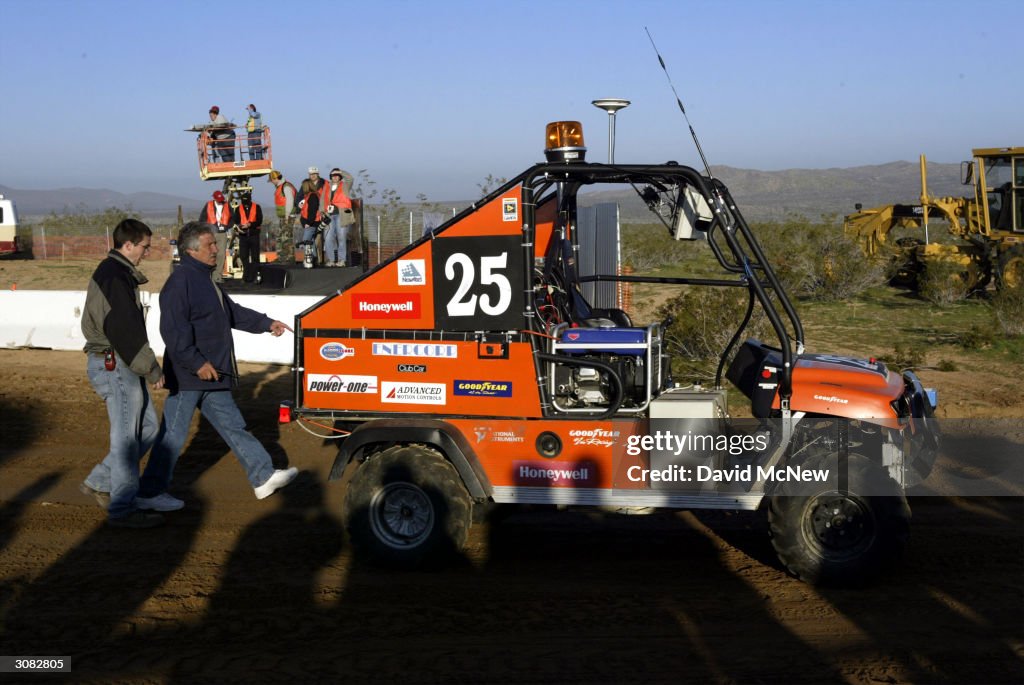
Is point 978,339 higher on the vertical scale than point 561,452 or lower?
lower

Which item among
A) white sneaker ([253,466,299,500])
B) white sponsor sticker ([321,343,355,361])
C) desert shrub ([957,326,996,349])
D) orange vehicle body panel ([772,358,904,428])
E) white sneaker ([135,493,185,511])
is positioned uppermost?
white sponsor sticker ([321,343,355,361])

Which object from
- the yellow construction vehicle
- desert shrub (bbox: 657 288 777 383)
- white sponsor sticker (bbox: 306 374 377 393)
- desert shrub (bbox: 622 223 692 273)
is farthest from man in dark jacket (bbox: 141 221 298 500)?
desert shrub (bbox: 622 223 692 273)

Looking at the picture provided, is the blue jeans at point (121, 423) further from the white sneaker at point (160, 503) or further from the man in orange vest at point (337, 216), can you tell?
the man in orange vest at point (337, 216)

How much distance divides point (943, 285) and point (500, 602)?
16.2 metres

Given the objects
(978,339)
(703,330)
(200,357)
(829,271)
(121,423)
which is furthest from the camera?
(829,271)

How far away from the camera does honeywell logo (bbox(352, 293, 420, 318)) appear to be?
6148mm

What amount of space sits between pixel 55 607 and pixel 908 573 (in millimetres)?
4798

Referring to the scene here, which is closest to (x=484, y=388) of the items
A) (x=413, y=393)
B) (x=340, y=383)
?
(x=413, y=393)

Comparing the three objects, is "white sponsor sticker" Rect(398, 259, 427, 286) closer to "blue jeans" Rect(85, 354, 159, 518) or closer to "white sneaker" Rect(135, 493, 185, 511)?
"blue jeans" Rect(85, 354, 159, 518)

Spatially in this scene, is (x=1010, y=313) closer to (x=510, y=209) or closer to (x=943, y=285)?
(x=943, y=285)

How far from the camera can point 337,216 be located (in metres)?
17.5

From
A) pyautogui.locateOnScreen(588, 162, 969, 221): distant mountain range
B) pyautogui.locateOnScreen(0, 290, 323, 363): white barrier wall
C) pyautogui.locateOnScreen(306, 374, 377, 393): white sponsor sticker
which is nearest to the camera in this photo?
pyautogui.locateOnScreen(306, 374, 377, 393): white sponsor sticker

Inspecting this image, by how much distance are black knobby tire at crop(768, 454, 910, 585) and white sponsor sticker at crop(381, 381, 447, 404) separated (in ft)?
6.53

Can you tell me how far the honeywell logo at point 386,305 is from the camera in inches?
242
